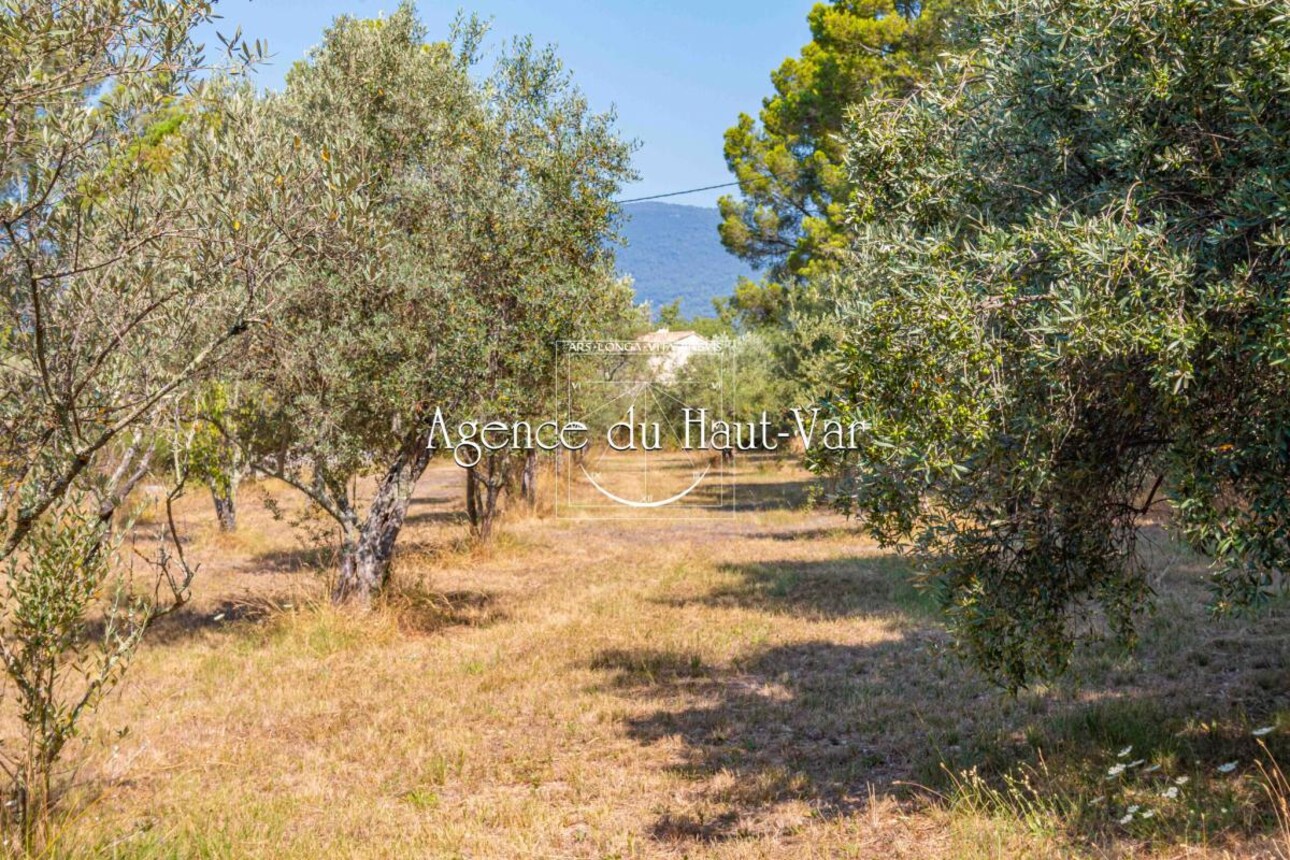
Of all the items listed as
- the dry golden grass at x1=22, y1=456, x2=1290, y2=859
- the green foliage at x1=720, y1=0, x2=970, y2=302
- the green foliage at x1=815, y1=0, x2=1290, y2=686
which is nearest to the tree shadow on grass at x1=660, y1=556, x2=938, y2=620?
the dry golden grass at x1=22, y1=456, x2=1290, y2=859

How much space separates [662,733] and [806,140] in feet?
122

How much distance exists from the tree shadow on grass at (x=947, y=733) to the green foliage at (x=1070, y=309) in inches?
48.8

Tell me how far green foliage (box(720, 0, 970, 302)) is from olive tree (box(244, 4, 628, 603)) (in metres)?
21.9

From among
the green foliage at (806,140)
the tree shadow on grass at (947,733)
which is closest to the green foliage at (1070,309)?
the tree shadow on grass at (947,733)

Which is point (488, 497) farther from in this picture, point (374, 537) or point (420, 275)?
point (420, 275)

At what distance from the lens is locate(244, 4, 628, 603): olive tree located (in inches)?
488

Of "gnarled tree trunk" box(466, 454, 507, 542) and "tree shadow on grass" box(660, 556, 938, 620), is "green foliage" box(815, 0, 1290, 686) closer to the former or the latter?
"tree shadow on grass" box(660, 556, 938, 620)

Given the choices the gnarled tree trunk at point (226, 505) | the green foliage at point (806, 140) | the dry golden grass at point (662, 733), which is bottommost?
the dry golden grass at point (662, 733)

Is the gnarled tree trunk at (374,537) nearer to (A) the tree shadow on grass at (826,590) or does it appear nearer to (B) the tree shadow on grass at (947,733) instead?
(B) the tree shadow on grass at (947,733)

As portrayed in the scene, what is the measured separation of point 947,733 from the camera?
9.29 meters

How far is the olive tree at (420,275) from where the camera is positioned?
12398mm

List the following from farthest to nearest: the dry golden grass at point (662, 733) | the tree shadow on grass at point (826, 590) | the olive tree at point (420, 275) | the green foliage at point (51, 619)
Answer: the tree shadow on grass at point (826, 590) < the olive tree at point (420, 275) < the dry golden grass at point (662, 733) < the green foliage at point (51, 619)

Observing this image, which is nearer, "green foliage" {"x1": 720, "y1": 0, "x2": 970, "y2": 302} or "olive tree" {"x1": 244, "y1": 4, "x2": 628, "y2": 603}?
"olive tree" {"x1": 244, "y1": 4, "x2": 628, "y2": 603}

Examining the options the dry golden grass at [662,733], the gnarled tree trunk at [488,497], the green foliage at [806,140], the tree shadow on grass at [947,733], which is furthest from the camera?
the green foliage at [806,140]
